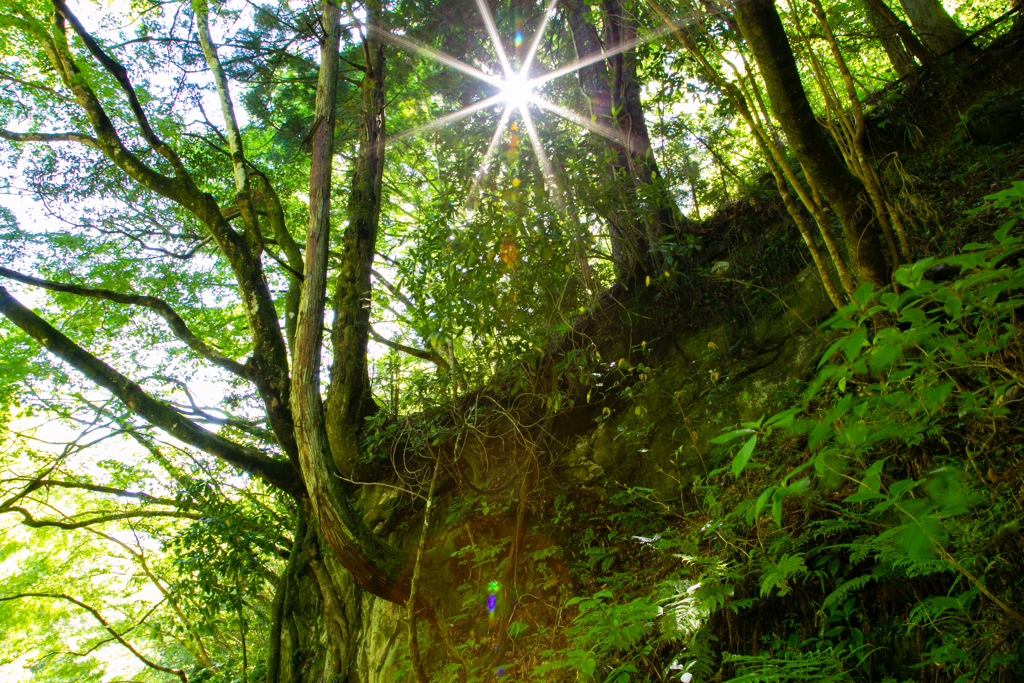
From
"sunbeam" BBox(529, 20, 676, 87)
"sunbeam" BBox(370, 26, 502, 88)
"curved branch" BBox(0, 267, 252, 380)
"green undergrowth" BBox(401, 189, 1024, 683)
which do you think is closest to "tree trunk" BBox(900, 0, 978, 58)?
"sunbeam" BBox(529, 20, 676, 87)

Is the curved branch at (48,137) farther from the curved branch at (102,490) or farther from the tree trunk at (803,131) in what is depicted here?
the tree trunk at (803,131)

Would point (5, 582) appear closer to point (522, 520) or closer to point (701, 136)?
point (522, 520)

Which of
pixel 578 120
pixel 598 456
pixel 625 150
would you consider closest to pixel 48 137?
pixel 578 120

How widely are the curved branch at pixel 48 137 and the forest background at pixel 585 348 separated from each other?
44 millimetres

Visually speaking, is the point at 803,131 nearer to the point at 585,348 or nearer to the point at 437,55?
the point at 585,348

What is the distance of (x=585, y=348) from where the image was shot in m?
4.27

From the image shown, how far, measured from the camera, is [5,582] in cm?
1023

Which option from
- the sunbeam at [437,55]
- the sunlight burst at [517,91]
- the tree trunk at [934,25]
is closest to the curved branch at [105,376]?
the sunlight burst at [517,91]

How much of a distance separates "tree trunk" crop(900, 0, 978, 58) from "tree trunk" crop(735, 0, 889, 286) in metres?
3.72

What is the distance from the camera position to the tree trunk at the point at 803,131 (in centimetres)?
221

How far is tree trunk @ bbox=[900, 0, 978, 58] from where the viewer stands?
494 centimetres

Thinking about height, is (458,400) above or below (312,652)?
above

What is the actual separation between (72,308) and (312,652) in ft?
20.1

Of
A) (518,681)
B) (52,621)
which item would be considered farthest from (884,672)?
(52,621)
